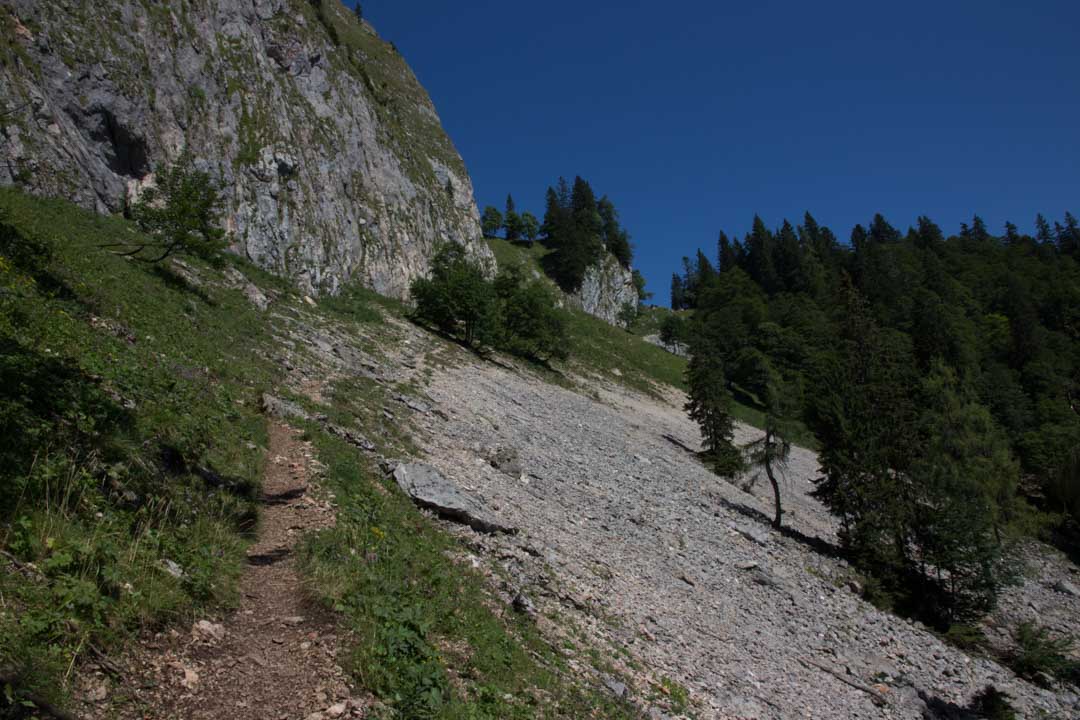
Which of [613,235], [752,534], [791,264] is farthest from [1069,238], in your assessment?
[752,534]

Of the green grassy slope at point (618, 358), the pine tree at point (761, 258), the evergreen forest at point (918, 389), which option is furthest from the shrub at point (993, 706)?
the pine tree at point (761, 258)

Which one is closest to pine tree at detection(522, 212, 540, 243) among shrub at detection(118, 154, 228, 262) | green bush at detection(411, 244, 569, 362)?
green bush at detection(411, 244, 569, 362)

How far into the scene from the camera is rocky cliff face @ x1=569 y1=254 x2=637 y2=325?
10275cm

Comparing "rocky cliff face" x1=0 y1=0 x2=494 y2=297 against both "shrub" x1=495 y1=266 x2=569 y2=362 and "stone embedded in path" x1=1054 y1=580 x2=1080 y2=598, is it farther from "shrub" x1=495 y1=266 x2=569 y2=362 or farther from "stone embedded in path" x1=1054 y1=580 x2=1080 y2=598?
"stone embedded in path" x1=1054 y1=580 x2=1080 y2=598

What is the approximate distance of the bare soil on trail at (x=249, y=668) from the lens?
4062 millimetres

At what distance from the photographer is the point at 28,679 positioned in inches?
135

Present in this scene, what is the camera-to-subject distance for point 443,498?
10969 millimetres

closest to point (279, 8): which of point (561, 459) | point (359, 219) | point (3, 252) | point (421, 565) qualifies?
point (359, 219)

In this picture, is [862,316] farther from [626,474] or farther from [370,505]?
[370,505]

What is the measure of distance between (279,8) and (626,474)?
49.9m

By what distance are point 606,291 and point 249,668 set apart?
107373 mm

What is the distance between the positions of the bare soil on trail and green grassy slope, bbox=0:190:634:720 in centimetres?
22

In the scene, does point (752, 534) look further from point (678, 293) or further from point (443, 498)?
point (678, 293)

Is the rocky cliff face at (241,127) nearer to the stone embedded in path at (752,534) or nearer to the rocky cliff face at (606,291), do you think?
the stone embedded in path at (752,534)
